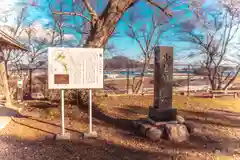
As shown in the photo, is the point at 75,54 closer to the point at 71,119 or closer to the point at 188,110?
the point at 71,119

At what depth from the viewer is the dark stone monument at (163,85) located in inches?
189

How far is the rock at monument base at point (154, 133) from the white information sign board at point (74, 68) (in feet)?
5.04

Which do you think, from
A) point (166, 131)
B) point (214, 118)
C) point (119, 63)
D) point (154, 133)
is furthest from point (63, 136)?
point (119, 63)

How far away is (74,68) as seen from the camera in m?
4.27

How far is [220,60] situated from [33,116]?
48.4ft

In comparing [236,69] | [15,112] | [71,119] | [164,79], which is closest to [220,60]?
[236,69]

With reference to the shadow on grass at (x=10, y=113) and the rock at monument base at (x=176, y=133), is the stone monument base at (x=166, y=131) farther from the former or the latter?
the shadow on grass at (x=10, y=113)

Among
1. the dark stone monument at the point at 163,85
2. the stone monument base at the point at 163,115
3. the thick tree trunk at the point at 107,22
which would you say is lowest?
the stone monument base at the point at 163,115

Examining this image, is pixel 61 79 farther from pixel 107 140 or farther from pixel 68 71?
pixel 107 140

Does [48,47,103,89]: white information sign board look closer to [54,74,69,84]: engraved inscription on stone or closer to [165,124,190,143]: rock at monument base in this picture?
[54,74,69,84]: engraved inscription on stone

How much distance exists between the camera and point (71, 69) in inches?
167

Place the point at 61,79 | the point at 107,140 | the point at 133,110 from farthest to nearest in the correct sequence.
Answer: the point at 133,110 < the point at 107,140 < the point at 61,79

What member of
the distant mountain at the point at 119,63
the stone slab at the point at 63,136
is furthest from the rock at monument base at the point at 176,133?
the distant mountain at the point at 119,63

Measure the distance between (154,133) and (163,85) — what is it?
3.90 feet
